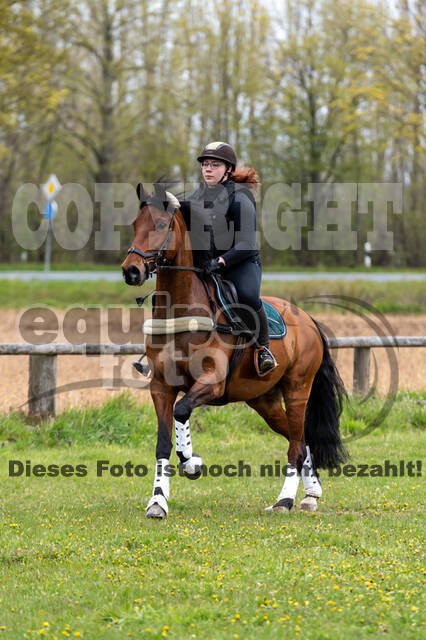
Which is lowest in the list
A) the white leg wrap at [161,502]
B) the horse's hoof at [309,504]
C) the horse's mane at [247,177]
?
the horse's hoof at [309,504]

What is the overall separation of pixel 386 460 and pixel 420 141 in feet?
52.2

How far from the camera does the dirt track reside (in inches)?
396

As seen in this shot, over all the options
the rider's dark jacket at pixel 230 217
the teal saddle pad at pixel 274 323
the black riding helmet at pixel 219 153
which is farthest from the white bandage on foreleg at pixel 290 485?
the black riding helmet at pixel 219 153

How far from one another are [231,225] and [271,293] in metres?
13.3

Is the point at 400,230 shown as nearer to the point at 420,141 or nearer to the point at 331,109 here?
the point at 331,109

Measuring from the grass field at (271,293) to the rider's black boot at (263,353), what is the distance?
12.2m

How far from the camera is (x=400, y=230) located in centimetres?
3541

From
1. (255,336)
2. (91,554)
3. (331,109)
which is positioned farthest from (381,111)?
(91,554)

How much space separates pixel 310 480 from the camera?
6953 mm

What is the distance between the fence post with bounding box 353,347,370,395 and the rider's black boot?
4282mm

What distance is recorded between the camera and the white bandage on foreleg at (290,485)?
21.8ft

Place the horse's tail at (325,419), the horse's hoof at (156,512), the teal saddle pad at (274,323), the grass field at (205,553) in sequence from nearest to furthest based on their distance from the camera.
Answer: the grass field at (205,553) → the horse's hoof at (156,512) → the teal saddle pad at (274,323) → the horse's tail at (325,419)

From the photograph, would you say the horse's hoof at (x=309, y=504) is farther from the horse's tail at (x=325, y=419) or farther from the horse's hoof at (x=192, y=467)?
the horse's hoof at (x=192, y=467)

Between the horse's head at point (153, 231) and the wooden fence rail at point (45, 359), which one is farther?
the wooden fence rail at point (45, 359)
